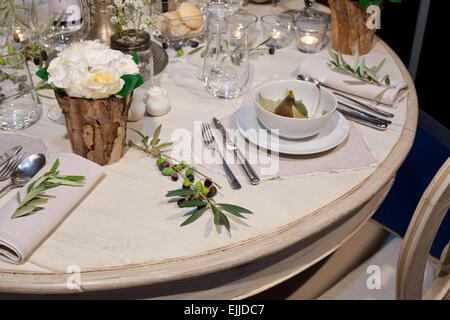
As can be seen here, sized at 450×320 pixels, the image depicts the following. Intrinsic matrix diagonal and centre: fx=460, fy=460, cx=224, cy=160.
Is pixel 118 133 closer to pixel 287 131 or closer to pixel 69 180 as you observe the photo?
pixel 69 180

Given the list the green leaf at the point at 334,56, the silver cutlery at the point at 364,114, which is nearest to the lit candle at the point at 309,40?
the green leaf at the point at 334,56

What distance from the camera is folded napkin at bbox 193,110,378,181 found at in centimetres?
97

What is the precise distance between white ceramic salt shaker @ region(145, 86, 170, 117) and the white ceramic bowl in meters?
0.24

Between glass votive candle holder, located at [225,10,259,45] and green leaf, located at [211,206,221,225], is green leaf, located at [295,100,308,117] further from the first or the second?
glass votive candle holder, located at [225,10,259,45]

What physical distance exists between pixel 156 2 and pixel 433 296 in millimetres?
1190

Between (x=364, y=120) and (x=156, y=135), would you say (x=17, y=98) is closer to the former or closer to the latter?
(x=156, y=135)

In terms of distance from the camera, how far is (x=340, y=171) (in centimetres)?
97

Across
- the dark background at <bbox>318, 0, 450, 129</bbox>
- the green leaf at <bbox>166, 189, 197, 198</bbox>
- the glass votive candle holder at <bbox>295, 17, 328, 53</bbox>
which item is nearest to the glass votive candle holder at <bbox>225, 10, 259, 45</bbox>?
the glass votive candle holder at <bbox>295, 17, 328, 53</bbox>

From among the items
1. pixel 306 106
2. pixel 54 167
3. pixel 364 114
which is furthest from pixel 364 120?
pixel 54 167

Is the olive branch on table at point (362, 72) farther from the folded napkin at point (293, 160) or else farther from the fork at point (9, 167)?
→ the fork at point (9, 167)

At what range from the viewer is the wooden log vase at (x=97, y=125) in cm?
89

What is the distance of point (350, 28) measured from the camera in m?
1.46

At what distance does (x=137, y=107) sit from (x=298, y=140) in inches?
15.5

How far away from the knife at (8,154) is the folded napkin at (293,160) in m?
0.37
